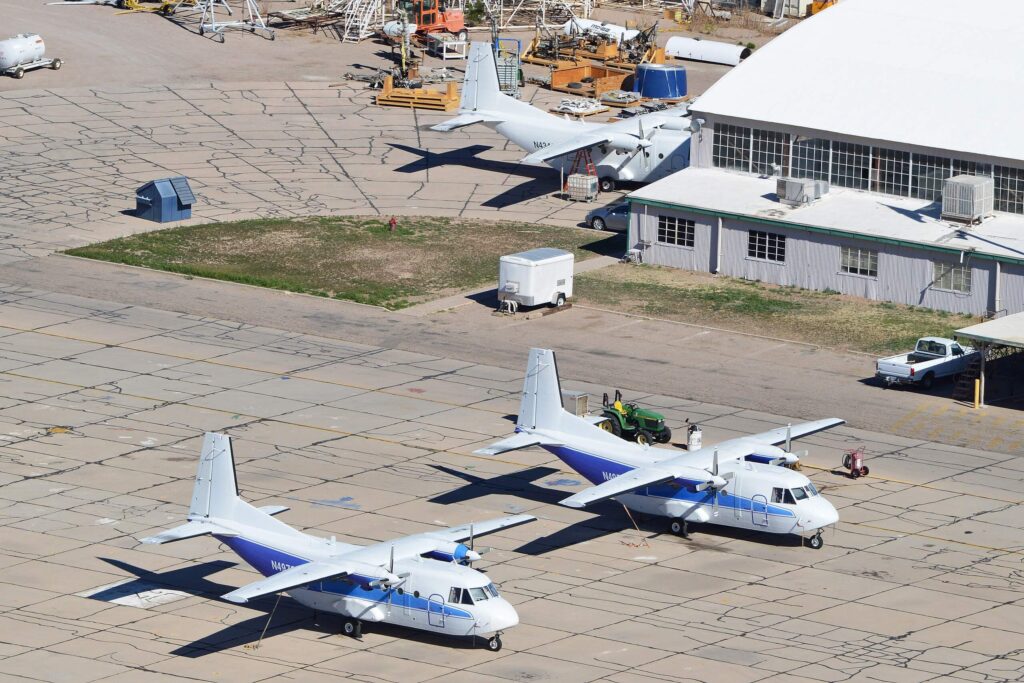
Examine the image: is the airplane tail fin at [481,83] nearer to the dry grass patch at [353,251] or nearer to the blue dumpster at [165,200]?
the dry grass patch at [353,251]

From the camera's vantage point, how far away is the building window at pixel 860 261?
7969cm

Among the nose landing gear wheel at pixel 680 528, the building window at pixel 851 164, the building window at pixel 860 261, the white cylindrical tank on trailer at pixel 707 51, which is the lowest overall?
the nose landing gear wheel at pixel 680 528

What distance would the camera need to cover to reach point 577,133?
9631 centimetres

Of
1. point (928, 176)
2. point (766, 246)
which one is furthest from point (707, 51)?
point (766, 246)

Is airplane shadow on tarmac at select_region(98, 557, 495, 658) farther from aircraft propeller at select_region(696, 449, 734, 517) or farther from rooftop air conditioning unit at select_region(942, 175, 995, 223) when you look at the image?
rooftop air conditioning unit at select_region(942, 175, 995, 223)

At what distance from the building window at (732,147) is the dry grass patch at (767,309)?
7054mm

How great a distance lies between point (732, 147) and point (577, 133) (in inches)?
439

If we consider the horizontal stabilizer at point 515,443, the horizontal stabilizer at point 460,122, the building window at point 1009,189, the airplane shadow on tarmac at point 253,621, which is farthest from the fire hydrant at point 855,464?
the horizontal stabilizer at point 460,122

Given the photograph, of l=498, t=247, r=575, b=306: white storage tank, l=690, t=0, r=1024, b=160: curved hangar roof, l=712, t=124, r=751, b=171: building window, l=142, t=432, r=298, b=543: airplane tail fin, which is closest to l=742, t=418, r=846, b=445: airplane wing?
l=142, t=432, r=298, b=543: airplane tail fin

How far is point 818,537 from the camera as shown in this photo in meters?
54.4

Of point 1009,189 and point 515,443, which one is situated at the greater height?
point 1009,189

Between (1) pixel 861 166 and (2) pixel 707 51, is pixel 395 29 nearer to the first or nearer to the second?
(2) pixel 707 51

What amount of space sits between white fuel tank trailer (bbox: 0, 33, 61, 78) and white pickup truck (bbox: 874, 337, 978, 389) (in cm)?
6420

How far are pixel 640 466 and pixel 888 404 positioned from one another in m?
17.0
